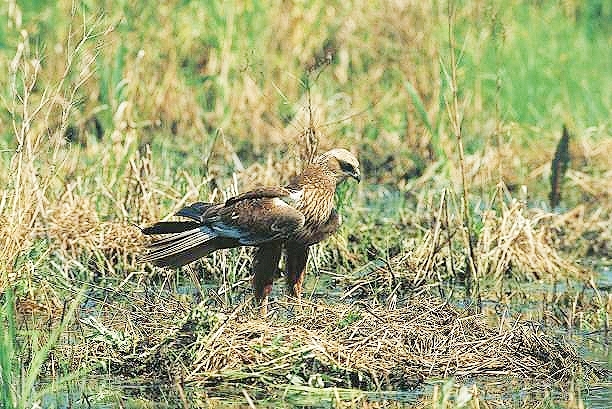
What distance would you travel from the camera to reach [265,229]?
243 inches

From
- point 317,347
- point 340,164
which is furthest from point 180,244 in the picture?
point 317,347

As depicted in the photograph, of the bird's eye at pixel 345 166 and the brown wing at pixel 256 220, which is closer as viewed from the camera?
the brown wing at pixel 256 220

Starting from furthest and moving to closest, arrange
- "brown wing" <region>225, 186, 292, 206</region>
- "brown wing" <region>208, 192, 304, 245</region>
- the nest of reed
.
Answer: 1. "brown wing" <region>225, 186, 292, 206</region>
2. "brown wing" <region>208, 192, 304, 245</region>
3. the nest of reed

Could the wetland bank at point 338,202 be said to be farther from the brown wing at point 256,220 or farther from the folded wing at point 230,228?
the brown wing at point 256,220

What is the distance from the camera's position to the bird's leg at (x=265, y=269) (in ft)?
20.7

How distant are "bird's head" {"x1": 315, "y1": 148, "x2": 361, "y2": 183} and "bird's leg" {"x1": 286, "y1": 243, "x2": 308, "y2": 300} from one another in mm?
383

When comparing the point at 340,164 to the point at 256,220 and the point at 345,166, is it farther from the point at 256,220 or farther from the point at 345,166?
the point at 256,220

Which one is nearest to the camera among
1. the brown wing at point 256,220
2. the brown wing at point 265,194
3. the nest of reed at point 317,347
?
the nest of reed at point 317,347

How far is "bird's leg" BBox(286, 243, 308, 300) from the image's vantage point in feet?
21.0

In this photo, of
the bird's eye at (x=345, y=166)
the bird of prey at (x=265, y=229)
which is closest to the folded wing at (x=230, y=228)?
the bird of prey at (x=265, y=229)

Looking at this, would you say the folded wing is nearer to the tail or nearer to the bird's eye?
the tail

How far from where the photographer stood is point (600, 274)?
7844mm

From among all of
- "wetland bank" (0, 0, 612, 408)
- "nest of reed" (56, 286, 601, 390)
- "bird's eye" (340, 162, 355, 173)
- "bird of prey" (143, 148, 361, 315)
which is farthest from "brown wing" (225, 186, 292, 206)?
"nest of reed" (56, 286, 601, 390)

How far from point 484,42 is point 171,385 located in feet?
21.6
